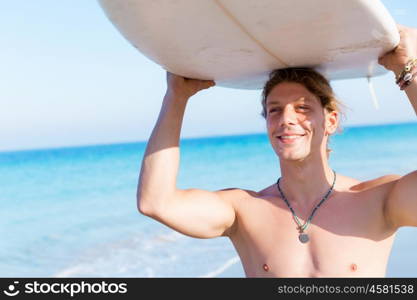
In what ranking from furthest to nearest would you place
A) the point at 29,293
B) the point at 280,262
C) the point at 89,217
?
the point at 89,217, the point at 29,293, the point at 280,262

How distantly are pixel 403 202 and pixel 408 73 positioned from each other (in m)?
0.55

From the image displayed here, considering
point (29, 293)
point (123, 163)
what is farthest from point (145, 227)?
point (123, 163)

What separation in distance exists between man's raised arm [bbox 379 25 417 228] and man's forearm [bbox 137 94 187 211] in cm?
98

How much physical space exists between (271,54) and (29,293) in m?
2.09

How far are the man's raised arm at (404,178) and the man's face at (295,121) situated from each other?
377 millimetres

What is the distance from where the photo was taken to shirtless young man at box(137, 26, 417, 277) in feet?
8.31

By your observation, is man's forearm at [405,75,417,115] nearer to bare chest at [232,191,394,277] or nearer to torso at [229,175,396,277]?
torso at [229,175,396,277]

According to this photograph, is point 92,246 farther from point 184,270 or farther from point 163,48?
point 163,48

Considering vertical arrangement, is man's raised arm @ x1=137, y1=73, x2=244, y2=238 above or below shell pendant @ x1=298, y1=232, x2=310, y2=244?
above

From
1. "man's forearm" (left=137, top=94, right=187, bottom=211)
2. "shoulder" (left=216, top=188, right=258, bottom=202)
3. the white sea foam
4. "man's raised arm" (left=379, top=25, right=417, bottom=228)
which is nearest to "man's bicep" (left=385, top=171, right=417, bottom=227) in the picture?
"man's raised arm" (left=379, top=25, right=417, bottom=228)

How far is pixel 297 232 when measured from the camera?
8.77ft

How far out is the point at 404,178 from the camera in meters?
2.46

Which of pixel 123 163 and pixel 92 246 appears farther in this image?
pixel 123 163

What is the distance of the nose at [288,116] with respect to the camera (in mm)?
2539
